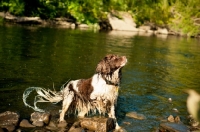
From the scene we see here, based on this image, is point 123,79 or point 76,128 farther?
point 123,79

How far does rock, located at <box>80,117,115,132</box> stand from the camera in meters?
5.94

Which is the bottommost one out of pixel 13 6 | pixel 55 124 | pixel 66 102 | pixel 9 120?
pixel 55 124

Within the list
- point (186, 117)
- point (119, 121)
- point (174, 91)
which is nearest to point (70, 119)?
point (119, 121)

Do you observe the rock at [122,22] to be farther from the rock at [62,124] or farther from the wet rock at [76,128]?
the wet rock at [76,128]

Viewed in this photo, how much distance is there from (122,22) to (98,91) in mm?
38587

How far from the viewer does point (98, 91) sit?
241 inches

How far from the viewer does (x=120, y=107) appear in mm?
7965

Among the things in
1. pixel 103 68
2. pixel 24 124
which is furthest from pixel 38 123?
pixel 103 68

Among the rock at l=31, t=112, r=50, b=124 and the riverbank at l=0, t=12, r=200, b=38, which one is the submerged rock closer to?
the rock at l=31, t=112, r=50, b=124

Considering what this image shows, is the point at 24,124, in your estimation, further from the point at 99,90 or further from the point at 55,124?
the point at 99,90

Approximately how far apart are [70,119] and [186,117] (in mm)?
3243

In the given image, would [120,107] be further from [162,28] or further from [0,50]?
[162,28]

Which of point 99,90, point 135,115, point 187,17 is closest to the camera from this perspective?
point 99,90

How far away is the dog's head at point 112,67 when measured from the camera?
5723 millimetres
